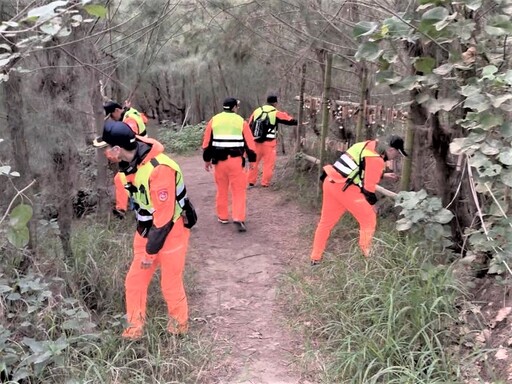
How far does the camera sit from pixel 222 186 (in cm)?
714

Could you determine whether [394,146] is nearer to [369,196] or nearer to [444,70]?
[369,196]

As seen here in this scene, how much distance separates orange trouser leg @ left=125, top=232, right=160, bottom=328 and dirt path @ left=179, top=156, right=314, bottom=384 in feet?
2.12

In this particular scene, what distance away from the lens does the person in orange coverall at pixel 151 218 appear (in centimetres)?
397

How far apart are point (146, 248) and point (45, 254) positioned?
4.19 feet

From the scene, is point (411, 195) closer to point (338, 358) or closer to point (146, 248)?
point (338, 358)

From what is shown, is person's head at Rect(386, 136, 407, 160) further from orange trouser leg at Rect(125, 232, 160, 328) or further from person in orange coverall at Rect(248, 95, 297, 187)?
person in orange coverall at Rect(248, 95, 297, 187)

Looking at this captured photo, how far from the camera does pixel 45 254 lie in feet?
15.6

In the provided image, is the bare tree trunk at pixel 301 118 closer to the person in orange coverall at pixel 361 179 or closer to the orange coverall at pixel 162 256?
the person in orange coverall at pixel 361 179

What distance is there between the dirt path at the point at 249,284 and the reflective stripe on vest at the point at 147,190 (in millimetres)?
1102

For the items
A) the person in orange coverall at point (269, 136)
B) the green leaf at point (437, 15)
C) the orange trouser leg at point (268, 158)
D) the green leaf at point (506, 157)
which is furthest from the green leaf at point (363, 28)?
the orange trouser leg at point (268, 158)

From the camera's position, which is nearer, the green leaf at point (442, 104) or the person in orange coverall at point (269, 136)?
the green leaf at point (442, 104)

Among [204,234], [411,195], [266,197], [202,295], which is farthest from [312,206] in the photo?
[411,195]

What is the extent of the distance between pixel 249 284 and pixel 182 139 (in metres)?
11.7

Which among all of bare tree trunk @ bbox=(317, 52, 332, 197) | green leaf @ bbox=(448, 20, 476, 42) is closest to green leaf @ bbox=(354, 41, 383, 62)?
green leaf @ bbox=(448, 20, 476, 42)
